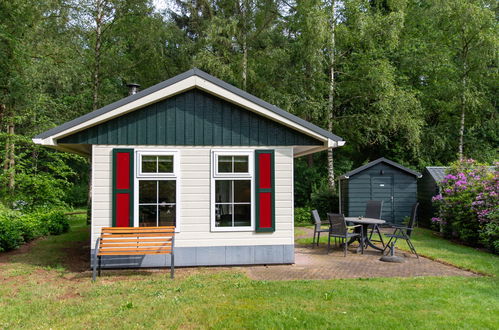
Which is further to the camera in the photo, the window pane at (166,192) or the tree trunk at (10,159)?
the tree trunk at (10,159)

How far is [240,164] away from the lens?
7.62 metres

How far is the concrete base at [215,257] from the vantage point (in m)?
7.38

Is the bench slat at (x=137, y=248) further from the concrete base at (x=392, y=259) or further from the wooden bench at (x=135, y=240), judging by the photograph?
the concrete base at (x=392, y=259)

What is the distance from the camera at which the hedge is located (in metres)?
9.20

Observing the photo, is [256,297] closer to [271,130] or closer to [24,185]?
[271,130]

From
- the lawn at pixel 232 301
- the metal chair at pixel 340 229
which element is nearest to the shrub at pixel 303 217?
the metal chair at pixel 340 229

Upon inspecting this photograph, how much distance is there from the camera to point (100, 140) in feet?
23.8

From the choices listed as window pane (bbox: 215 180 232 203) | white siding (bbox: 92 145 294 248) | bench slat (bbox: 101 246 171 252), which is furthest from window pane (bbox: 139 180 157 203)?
window pane (bbox: 215 180 232 203)

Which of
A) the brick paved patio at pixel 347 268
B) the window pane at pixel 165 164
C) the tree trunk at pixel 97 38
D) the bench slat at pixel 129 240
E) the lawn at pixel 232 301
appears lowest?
the brick paved patio at pixel 347 268

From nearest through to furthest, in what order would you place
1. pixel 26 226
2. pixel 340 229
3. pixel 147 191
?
pixel 147 191
pixel 340 229
pixel 26 226

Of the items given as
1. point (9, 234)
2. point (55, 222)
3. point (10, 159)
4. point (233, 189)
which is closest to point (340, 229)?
point (233, 189)

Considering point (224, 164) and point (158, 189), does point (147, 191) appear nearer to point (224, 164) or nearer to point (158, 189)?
point (158, 189)

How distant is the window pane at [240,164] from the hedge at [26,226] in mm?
5686

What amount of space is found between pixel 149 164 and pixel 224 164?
4.59 feet
